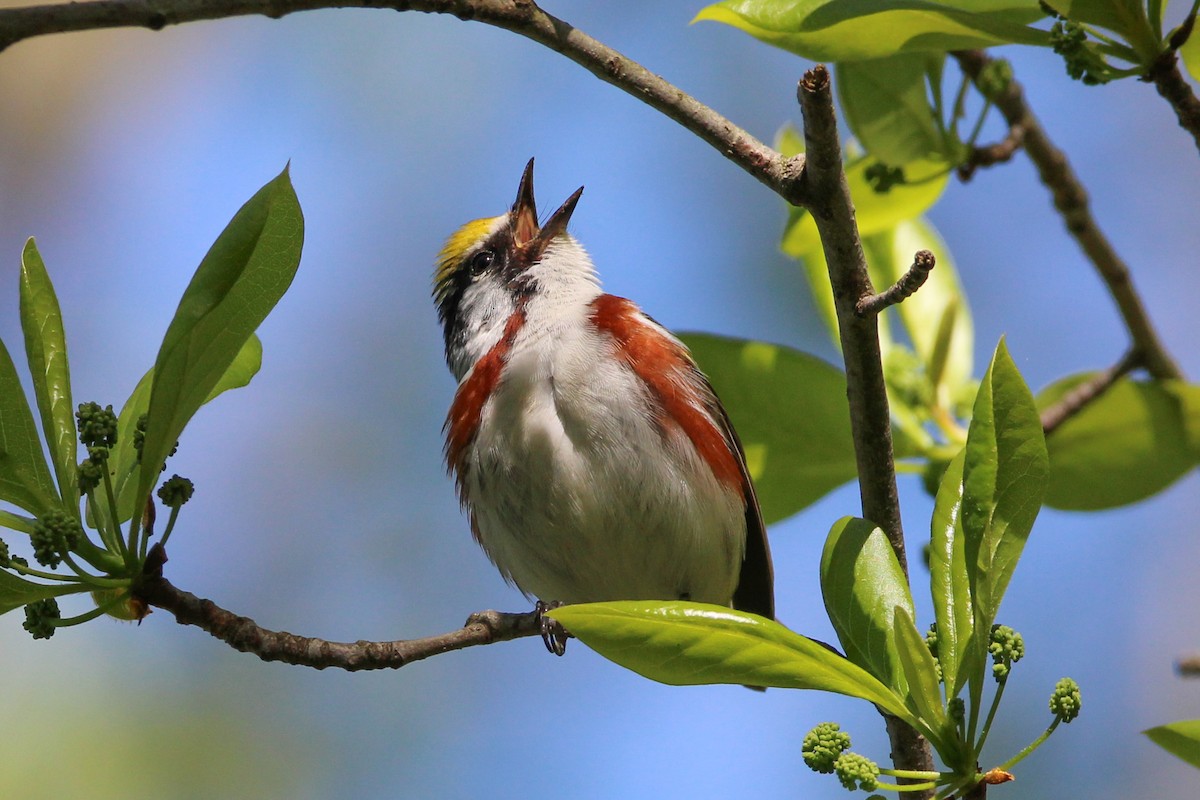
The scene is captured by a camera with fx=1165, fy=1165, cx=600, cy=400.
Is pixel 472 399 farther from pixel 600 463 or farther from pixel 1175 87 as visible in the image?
pixel 1175 87

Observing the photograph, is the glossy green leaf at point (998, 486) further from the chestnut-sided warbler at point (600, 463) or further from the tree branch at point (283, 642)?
the chestnut-sided warbler at point (600, 463)

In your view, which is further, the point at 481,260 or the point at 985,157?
the point at 481,260

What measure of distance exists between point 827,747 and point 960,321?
8.65 ft

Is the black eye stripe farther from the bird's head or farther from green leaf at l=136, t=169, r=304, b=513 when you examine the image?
green leaf at l=136, t=169, r=304, b=513

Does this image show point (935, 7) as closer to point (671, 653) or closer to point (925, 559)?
point (671, 653)

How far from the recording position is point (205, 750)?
729 cm

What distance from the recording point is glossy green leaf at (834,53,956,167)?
3.56 meters

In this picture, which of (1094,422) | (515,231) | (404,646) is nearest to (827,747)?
(404,646)

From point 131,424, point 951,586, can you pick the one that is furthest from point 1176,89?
point 131,424

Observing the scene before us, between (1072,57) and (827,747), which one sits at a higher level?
(1072,57)

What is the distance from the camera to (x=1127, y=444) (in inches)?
148

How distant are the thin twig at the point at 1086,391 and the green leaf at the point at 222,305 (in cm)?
274

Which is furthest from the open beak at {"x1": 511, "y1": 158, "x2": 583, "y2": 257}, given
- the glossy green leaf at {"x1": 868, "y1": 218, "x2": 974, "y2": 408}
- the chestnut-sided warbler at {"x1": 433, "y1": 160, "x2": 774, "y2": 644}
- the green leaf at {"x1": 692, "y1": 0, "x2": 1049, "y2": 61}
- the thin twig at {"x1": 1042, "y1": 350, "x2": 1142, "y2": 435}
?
the green leaf at {"x1": 692, "y1": 0, "x2": 1049, "y2": 61}

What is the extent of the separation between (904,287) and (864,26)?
2.24ft
